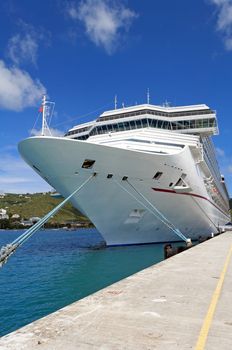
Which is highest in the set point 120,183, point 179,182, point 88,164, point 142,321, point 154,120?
point 154,120

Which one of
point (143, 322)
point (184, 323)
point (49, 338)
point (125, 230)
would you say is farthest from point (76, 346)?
point (125, 230)

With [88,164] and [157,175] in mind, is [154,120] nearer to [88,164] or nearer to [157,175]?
[157,175]

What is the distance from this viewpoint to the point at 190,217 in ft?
102

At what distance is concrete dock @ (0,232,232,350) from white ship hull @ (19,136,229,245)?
44.5 feet

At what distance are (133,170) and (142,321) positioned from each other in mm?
18122

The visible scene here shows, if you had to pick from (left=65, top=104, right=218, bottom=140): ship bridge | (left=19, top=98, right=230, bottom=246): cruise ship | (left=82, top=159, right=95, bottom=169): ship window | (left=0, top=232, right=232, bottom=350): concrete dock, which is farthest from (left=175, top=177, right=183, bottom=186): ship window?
(left=0, top=232, right=232, bottom=350): concrete dock

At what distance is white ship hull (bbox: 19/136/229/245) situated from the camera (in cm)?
2239

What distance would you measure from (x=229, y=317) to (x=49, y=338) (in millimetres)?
3093

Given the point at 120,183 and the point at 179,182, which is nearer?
the point at 120,183

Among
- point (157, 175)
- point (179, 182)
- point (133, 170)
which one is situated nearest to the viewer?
point (133, 170)

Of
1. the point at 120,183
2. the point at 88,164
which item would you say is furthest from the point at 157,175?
the point at 88,164

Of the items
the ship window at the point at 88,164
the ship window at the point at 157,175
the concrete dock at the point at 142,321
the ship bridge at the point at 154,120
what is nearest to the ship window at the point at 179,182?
the ship window at the point at 157,175

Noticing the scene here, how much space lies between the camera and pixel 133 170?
78.7 ft

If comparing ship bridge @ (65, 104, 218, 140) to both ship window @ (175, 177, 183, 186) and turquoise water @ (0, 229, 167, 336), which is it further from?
turquoise water @ (0, 229, 167, 336)
